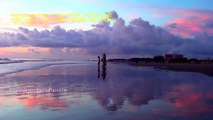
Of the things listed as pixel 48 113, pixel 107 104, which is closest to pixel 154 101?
pixel 107 104

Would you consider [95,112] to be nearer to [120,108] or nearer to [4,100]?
[120,108]

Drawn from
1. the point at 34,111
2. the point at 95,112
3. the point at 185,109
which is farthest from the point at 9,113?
the point at 185,109

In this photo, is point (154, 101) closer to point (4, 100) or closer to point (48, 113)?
point (48, 113)

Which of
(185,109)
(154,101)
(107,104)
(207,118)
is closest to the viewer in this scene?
(207,118)

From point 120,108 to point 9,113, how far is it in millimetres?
4924

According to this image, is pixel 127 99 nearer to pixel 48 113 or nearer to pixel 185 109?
pixel 185 109

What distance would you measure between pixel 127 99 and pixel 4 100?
6.76 metres

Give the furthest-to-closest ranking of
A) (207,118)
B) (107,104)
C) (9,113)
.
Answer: (107,104) < (9,113) < (207,118)

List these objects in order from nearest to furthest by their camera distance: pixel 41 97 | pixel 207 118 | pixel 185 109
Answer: pixel 207 118 < pixel 185 109 < pixel 41 97

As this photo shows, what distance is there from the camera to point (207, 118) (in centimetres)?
1303

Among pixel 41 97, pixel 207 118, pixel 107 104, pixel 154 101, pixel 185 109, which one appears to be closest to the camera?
pixel 207 118

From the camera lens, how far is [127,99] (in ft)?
61.8

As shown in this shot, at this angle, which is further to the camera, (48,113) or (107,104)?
(107,104)

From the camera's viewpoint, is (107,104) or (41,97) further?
(41,97)
